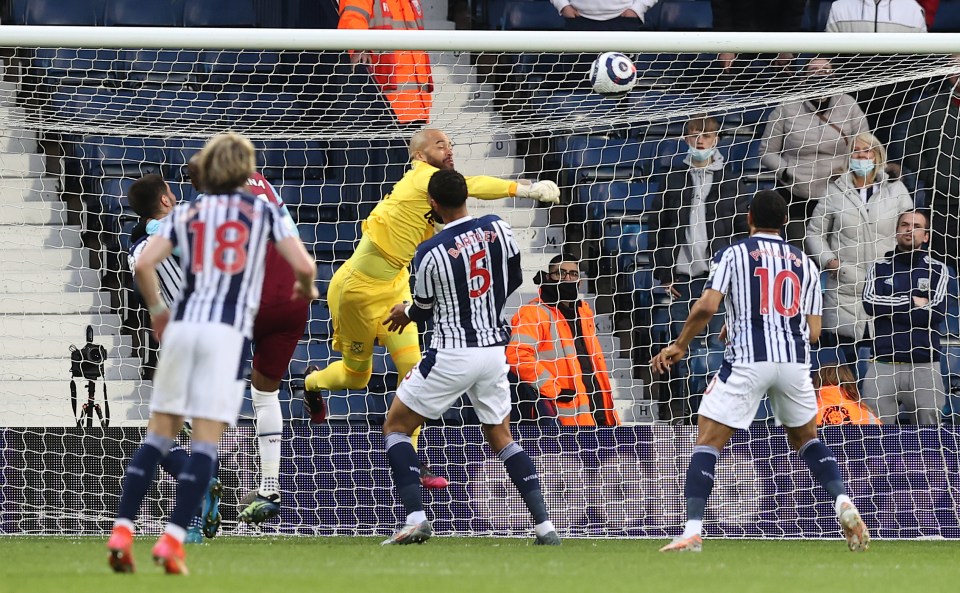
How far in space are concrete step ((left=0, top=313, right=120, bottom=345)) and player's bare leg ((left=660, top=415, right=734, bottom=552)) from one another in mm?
5098

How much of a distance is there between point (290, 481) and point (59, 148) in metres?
4.07

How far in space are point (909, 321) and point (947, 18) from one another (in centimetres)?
438

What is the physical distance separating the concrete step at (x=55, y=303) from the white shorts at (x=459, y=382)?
3.94m

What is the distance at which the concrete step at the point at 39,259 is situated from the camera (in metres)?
11.0

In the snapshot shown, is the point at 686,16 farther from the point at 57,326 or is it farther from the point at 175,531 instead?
the point at 175,531

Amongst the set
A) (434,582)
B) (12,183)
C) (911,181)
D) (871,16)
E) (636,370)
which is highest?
(871,16)

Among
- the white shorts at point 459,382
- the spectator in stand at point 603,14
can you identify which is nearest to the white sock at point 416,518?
the white shorts at point 459,382

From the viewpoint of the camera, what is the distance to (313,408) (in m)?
9.25

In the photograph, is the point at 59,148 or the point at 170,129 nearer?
the point at 170,129

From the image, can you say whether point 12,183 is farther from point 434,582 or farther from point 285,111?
point 434,582

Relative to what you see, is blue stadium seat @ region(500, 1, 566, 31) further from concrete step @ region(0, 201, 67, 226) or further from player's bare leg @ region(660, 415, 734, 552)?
player's bare leg @ region(660, 415, 734, 552)

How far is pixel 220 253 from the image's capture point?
555 centimetres

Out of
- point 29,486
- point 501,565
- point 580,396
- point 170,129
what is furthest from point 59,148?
point 501,565

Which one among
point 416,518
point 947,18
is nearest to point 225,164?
point 416,518
